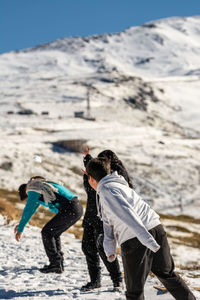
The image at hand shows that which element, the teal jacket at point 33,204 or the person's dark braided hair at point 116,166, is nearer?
the person's dark braided hair at point 116,166

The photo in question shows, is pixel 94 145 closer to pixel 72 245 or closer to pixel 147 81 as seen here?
pixel 72 245

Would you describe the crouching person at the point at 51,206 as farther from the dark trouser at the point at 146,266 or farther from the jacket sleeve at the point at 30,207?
the dark trouser at the point at 146,266

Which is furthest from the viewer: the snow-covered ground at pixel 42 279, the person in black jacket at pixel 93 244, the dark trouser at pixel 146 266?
the snow-covered ground at pixel 42 279

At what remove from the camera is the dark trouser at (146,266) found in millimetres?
5164

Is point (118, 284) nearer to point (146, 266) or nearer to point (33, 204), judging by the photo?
point (33, 204)

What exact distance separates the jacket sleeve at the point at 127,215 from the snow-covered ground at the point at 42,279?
8.37 feet

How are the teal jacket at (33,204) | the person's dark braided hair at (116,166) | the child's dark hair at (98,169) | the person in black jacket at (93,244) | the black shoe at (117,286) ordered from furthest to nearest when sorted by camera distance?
the teal jacket at (33,204), the black shoe at (117,286), the person in black jacket at (93,244), the person's dark braided hair at (116,166), the child's dark hair at (98,169)

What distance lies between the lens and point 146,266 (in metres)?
5.22

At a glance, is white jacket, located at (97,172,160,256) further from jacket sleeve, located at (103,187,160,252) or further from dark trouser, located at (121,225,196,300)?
dark trouser, located at (121,225,196,300)

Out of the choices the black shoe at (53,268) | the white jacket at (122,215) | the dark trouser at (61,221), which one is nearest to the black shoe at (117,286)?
the dark trouser at (61,221)

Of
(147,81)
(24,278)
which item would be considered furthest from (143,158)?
(147,81)

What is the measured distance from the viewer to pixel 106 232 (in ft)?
17.8

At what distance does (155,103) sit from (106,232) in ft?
544

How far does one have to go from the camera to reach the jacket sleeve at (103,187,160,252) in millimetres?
4973
